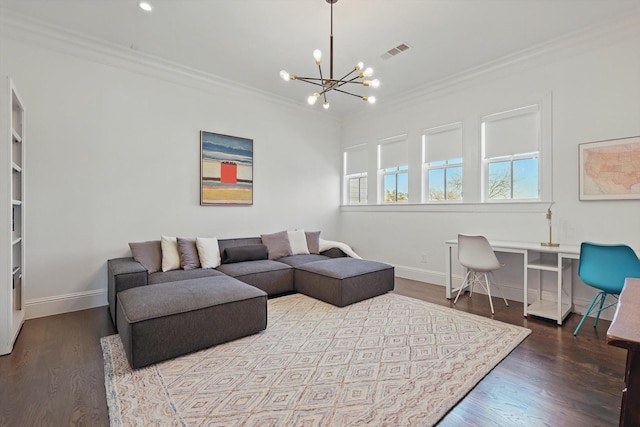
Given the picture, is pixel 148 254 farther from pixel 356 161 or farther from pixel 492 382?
pixel 356 161

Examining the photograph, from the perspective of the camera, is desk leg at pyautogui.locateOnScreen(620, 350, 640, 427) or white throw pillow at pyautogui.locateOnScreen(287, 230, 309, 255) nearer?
desk leg at pyautogui.locateOnScreen(620, 350, 640, 427)

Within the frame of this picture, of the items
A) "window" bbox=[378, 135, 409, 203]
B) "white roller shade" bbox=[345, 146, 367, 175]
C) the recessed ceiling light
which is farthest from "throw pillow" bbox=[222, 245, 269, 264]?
the recessed ceiling light

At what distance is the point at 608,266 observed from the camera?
8.68ft

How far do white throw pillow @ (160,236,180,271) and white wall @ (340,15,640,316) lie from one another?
3319mm

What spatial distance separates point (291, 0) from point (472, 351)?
3413 mm

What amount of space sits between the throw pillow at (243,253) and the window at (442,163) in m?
2.69

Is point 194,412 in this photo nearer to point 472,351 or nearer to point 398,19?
point 472,351

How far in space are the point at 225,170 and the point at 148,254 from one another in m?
1.64

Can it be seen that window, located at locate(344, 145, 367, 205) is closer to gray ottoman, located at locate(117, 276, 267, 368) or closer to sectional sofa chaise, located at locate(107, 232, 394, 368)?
sectional sofa chaise, located at locate(107, 232, 394, 368)

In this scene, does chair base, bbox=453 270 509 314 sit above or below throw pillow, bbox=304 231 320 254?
below

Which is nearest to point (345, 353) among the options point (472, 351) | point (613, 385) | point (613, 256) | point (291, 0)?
point (472, 351)

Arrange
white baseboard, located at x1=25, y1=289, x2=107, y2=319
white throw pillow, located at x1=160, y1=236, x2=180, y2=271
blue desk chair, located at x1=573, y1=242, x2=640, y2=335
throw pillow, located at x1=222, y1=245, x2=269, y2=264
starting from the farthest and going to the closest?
throw pillow, located at x1=222, y1=245, x2=269, y2=264, white throw pillow, located at x1=160, y1=236, x2=180, y2=271, white baseboard, located at x1=25, y1=289, x2=107, y2=319, blue desk chair, located at x1=573, y1=242, x2=640, y2=335

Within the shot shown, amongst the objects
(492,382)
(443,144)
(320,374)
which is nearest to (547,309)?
(492,382)

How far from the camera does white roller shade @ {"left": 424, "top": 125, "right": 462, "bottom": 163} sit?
4.46 m
